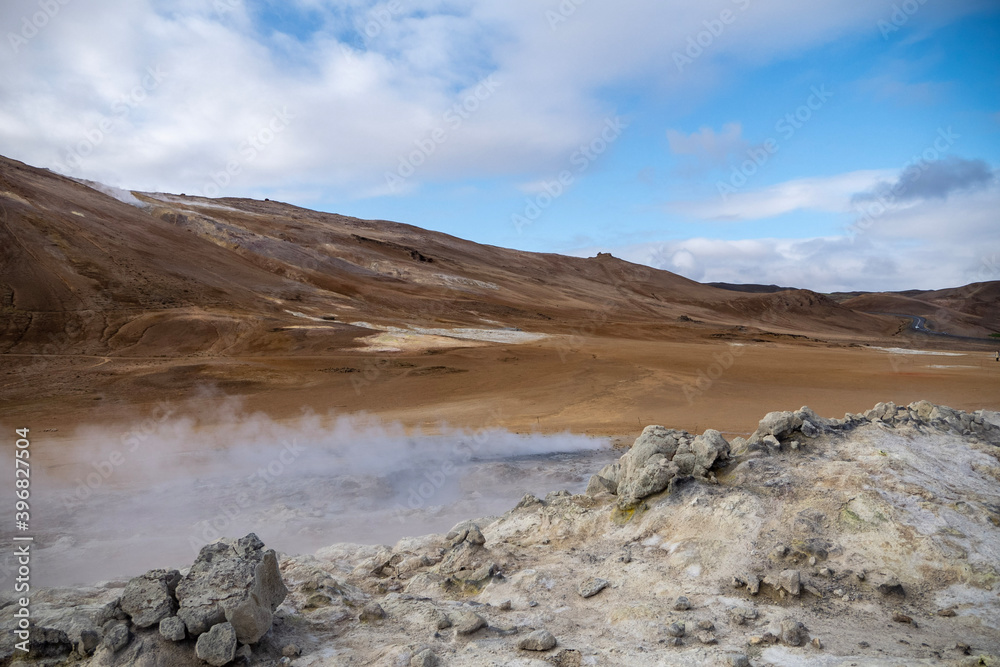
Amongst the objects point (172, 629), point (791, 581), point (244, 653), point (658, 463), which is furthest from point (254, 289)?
point (791, 581)

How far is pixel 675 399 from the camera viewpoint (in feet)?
53.6

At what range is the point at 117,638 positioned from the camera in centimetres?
337

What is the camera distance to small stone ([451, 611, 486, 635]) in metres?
3.86

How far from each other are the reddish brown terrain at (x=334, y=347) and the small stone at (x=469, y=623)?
9.23 m

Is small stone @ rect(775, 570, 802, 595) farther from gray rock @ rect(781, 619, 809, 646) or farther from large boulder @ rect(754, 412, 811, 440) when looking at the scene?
large boulder @ rect(754, 412, 811, 440)

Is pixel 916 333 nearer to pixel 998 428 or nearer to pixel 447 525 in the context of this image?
pixel 998 428

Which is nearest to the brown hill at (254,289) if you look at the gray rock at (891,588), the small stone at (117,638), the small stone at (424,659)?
the small stone at (117,638)

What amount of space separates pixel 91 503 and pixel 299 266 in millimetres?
32577

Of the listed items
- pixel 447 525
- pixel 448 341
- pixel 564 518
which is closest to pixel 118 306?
pixel 448 341

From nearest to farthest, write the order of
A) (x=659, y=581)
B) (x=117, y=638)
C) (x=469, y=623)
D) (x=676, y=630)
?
(x=117, y=638)
(x=676, y=630)
(x=469, y=623)
(x=659, y=581)
